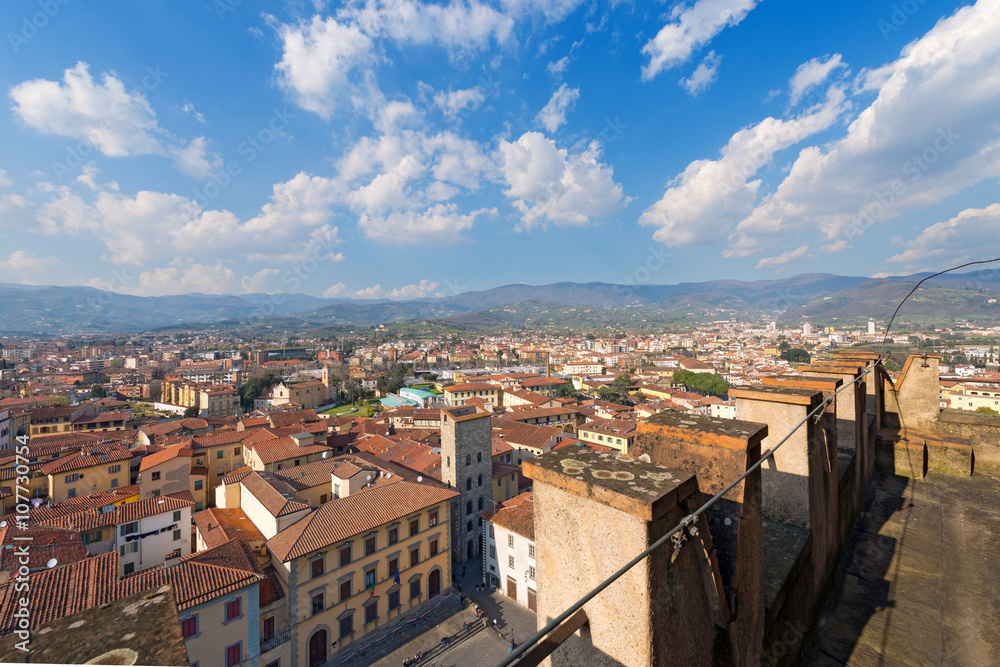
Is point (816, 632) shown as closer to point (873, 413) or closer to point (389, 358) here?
point (873, 413)

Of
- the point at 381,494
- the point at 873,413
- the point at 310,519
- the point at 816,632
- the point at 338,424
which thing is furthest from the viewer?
the point at 338,424

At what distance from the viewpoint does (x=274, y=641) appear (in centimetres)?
1300

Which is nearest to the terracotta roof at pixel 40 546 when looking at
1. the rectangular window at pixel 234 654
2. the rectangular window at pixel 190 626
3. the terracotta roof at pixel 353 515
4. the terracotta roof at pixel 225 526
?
the terracotta roof at pixel 225 526

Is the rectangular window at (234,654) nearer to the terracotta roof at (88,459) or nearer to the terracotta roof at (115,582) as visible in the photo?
the terracotta roof at (115,582)

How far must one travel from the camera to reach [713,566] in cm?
193

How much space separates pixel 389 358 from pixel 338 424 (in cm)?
6601

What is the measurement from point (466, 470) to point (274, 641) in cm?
977

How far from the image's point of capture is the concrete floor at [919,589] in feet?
8.48

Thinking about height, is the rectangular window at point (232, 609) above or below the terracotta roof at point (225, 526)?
above

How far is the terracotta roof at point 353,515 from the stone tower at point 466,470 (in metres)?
1.77

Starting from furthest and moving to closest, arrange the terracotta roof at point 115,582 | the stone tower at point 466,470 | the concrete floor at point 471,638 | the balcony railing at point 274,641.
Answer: the stone tower at point 466,470 → the concrete floor at point 471,638 → the balcony railing at point 274,641 → the terracotta roof at point 115,582

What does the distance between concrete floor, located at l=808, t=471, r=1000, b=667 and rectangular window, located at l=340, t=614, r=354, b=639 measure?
16.6m

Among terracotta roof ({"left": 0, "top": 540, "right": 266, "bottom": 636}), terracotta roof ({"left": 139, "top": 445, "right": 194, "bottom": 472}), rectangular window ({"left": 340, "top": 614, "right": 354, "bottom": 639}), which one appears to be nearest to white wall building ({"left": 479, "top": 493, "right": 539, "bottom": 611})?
rectangular window ({"left": 340, "top": 614, "right": 354, "bottom": 639})

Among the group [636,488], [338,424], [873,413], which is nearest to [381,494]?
[873,413]
